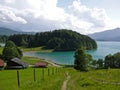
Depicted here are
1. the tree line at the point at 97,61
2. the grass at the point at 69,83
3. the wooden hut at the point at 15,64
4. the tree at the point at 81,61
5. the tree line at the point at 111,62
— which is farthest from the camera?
the tree line at the point at 111,62

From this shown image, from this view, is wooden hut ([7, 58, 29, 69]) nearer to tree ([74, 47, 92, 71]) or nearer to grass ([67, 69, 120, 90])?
tree ([74, 47, 92, 71])

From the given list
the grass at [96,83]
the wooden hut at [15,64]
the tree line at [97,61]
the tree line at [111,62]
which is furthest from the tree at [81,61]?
the grass at [96,83]

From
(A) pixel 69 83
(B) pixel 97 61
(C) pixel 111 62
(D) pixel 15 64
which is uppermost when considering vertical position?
(A) pixel 69 83

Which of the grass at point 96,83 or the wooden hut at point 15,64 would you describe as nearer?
the grass at point 96,83

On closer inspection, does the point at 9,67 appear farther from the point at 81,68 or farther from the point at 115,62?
the point at 115,62

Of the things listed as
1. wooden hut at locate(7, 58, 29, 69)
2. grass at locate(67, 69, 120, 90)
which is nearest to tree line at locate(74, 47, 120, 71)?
wooden hut at locate(7, 58, 29, 69)

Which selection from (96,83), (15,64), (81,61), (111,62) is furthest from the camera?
(111,62)

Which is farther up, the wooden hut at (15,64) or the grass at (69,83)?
the grass at (69,83)

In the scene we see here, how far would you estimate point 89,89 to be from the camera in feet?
79.7

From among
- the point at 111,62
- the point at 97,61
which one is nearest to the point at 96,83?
the point at 111,62

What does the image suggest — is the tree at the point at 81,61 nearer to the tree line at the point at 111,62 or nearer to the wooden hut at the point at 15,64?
the wooden hut at the point at 15,64

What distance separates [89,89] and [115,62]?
106 m

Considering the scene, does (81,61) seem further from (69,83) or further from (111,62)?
(69,83)

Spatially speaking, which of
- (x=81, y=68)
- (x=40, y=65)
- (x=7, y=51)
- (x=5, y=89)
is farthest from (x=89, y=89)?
(x=7, y=51)
